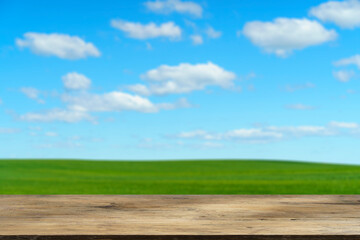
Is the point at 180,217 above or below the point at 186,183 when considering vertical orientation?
above

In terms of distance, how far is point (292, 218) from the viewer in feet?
9.93

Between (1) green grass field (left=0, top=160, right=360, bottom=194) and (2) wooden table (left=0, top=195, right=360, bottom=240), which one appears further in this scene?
(1) green grass field (left=0, top=160, right=360, bottom=194)

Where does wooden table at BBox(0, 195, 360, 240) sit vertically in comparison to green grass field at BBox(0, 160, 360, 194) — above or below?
above

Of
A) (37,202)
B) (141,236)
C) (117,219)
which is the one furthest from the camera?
(37,202)

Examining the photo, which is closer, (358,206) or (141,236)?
(141,236)

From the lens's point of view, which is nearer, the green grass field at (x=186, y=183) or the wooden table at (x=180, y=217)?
the wooden table at (x=180, y=217)

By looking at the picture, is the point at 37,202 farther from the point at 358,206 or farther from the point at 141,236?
the point at 358,206

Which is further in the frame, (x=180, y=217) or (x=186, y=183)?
(x=186, y=183)

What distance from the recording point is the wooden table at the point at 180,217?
2502 mm

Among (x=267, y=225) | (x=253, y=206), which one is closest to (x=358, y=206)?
(x=253, y=206)

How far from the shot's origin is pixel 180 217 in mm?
3041

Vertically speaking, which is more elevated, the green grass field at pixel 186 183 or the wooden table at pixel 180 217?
the wooden table at pixel 180 217

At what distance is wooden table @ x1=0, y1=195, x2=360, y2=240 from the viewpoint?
2502 mm

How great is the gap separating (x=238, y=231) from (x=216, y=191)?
9078 millimetres
